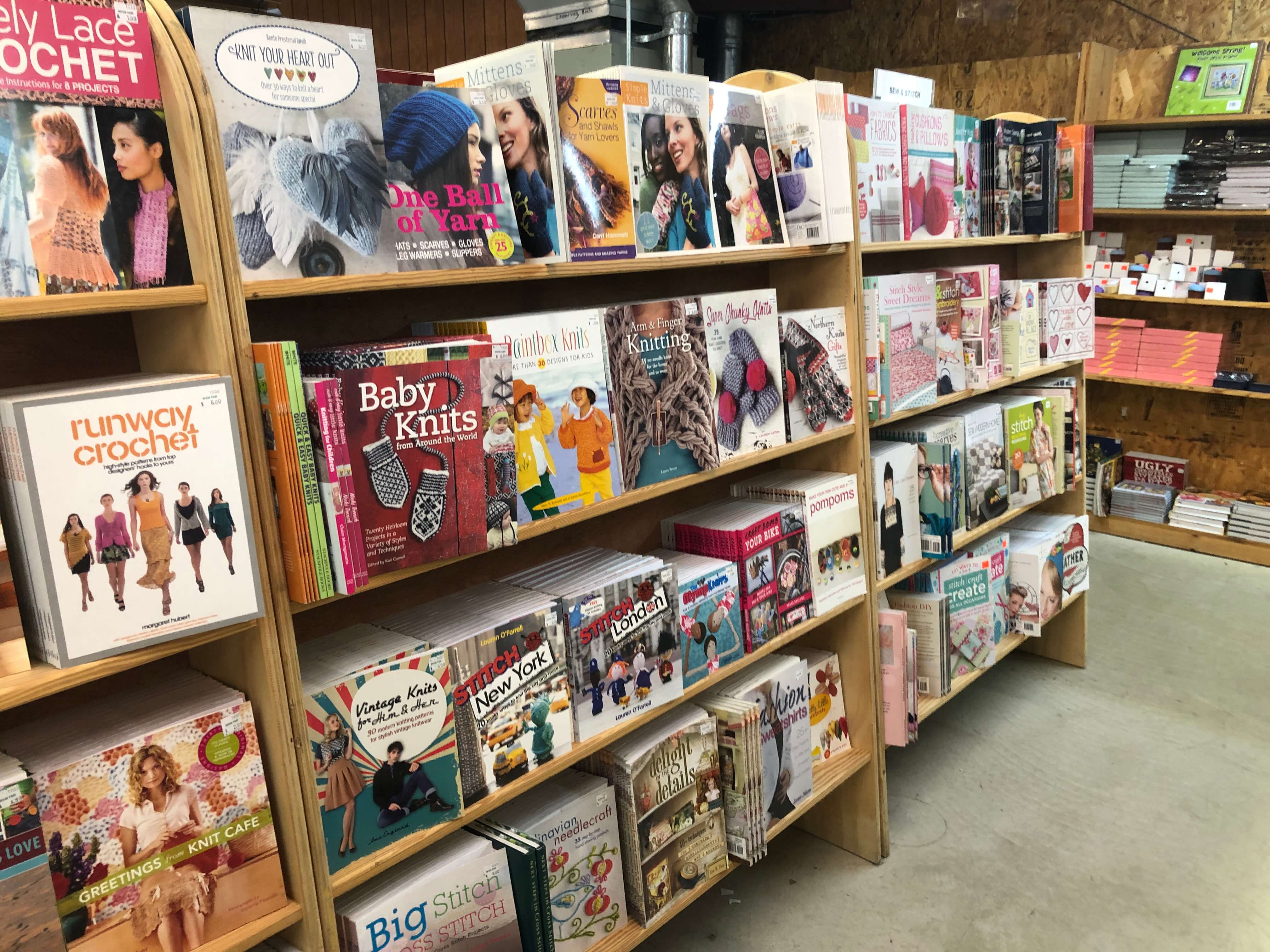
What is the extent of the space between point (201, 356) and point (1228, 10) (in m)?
5.12

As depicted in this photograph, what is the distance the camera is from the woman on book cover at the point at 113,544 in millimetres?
1155

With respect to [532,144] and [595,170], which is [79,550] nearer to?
[532,144]

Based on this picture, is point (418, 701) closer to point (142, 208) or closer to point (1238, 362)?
point (142, 208)

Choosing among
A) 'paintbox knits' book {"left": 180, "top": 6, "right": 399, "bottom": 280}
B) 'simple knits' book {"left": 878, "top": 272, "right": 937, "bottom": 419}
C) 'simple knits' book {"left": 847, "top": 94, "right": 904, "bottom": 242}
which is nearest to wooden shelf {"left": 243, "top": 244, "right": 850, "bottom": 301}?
'paintbox knits' book {"left": 180, "top": 6, "right": 399, "bottom": 280}

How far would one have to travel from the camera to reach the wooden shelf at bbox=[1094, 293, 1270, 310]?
454cm

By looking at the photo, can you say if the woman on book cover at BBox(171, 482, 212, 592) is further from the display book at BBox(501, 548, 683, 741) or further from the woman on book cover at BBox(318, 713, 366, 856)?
Answer: the display book at BBox(501, 548, 683, 741)

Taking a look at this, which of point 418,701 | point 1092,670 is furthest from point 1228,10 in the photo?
point 418,701

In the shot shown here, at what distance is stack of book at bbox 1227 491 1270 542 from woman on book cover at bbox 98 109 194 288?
4944 millimetres

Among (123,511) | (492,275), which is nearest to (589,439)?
(492,275)

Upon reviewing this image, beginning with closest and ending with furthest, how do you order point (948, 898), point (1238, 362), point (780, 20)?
point (948, 898) < point (1238, 362) < point (780, 20)

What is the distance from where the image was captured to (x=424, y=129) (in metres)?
1.50

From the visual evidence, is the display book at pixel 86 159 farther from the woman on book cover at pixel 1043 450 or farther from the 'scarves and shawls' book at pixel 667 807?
the woman on book cover at pixel 1043 450

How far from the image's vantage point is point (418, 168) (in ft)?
4.91

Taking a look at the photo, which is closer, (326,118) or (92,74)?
(92,74)
